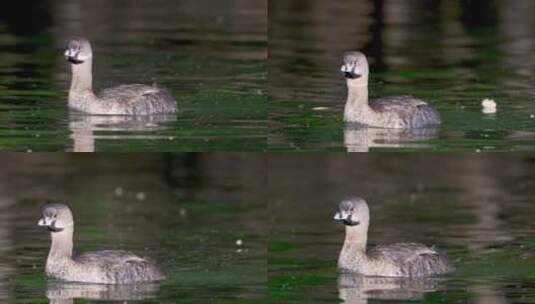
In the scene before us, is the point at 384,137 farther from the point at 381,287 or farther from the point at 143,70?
the point at 143,70

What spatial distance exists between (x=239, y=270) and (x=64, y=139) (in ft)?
6.65

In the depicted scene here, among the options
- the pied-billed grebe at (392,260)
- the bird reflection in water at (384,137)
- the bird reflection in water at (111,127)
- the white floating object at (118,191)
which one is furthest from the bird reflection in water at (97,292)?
the white floating object at (118,191)

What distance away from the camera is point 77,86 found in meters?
24.7

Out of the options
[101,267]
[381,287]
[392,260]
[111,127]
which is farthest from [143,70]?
[381,287]

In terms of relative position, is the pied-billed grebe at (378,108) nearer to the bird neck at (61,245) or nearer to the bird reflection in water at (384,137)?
the bird reflection in water at (384,137)

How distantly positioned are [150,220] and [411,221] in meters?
2.88

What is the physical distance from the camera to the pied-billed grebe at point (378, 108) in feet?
77.3

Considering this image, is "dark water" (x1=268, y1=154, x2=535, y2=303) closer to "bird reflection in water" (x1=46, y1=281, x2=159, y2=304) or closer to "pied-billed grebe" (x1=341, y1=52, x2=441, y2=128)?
"bird reflection in water" (x1=46, y1=281, x2=159, y2=304)

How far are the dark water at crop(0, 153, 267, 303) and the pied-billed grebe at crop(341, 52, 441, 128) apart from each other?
1.67 meters

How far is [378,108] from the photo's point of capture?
23.9 meters

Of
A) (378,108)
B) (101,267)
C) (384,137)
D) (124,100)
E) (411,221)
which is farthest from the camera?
(411,221)

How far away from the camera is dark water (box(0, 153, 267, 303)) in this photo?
22.1 meters

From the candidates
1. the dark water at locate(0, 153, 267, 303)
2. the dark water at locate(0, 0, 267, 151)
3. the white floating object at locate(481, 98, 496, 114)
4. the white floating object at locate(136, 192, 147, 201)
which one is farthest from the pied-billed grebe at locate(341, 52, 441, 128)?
the white floating object at locate(136, 192, 147, 201)

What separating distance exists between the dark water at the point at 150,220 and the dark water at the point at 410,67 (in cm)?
148
